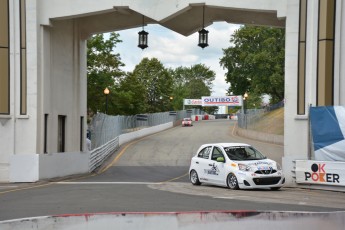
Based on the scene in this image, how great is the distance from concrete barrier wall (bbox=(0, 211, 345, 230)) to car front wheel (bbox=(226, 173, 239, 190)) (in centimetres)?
919

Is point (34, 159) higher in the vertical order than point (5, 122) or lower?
lower

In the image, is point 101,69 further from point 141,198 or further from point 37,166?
point 141,198

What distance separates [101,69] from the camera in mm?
62406

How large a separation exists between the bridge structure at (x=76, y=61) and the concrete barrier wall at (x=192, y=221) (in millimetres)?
10928

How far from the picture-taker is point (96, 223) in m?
9.05

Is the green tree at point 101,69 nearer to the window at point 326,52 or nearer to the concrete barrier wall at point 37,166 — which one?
the concrete barrier wall at point 37,166

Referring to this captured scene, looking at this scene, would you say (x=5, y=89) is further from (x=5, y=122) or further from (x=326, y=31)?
(x=326, y=31)

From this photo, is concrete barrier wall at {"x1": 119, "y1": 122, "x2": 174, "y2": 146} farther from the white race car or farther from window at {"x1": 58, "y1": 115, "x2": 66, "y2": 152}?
the white race car

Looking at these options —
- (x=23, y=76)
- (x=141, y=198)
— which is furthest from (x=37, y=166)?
(x=141, y=198)

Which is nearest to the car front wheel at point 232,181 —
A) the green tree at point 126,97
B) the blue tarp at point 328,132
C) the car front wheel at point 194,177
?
the car front wheel at point 194,177

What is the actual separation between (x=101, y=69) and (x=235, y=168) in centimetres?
4546

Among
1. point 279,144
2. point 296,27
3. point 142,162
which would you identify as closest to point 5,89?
point 296,27

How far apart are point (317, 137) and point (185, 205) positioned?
7.27m

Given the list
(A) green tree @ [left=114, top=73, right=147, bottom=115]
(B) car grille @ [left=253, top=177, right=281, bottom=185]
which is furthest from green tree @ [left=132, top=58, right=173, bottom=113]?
(B) car grille @ [left=253, top=177, right=281, bottom=185]
